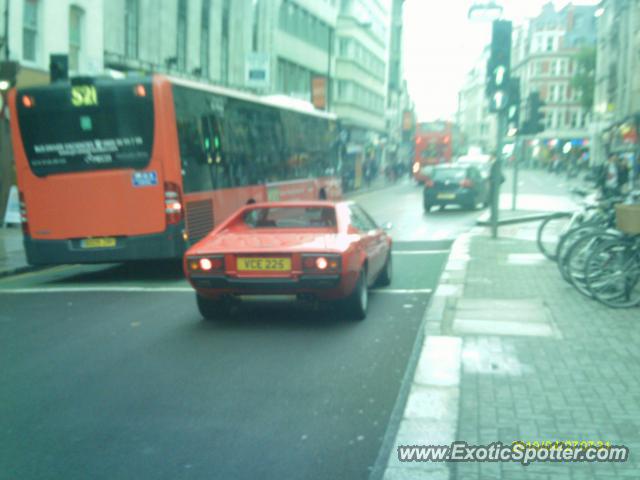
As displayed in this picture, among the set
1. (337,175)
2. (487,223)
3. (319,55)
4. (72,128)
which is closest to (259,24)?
(319,55)

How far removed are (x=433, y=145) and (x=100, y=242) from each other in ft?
160

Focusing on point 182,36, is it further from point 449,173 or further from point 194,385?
point 194,385

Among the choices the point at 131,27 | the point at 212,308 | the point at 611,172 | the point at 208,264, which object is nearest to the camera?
the point at 208,264

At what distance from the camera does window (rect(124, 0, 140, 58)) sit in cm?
2917

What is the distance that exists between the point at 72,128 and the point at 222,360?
6.42 m

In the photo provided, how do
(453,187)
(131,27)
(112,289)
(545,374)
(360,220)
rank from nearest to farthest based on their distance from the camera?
1. (545,374)
2. (360,220)
3. (112,289)
4. (453,187)
5. (131,27)

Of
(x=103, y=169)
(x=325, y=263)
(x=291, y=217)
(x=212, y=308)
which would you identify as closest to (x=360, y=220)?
(x=291, y=217)

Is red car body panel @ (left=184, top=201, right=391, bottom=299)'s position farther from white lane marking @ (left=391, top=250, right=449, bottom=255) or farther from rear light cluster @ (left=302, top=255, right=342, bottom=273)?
white lane marking @ (left=391, top=250, right=449, bottom=255)

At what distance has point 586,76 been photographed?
101 meters

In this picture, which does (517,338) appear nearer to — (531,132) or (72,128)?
(72,128)

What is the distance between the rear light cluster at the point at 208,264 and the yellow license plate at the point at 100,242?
427cm

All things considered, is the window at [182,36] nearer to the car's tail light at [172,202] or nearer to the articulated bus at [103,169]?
the articulated bus at [103,169]

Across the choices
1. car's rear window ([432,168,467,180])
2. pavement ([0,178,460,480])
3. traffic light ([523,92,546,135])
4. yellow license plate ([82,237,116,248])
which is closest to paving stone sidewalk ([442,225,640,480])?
pavement ([0,178,460,480])

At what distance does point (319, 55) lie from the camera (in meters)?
58.3
